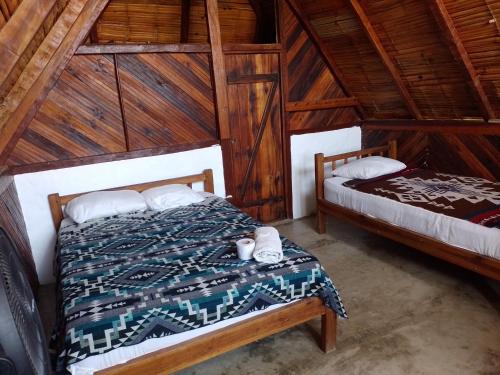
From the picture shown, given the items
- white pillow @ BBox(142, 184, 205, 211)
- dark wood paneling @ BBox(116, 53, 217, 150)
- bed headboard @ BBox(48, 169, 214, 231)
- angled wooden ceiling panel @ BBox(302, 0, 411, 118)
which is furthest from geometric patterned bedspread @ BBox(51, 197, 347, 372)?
angled wooden ceiling panel @ BBox(302, 0, 411, 118)

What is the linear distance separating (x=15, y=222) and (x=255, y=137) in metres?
2.38

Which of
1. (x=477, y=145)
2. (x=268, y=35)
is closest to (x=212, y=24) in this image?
(x=268, y=35)

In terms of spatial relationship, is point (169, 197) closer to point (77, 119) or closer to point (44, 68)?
point (77, 119)

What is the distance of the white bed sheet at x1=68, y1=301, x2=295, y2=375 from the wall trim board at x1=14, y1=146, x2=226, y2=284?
1.94m

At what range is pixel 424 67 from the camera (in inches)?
129

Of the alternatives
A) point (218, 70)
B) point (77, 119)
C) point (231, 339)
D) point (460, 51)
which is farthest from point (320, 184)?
point (77, 119)

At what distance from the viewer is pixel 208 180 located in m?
3.64

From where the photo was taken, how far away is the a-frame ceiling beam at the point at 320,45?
3.80 m

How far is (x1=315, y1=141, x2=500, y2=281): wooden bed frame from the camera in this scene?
2.33 meters

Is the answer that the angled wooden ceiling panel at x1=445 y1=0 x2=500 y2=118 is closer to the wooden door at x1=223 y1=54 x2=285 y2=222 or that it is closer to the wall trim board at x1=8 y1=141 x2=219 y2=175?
the wooden door at x1=223 y1=54 x2=285 y2=222

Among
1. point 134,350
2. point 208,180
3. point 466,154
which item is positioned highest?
point 466,154

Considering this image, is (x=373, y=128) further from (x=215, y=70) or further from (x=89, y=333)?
(x=89, y=333)

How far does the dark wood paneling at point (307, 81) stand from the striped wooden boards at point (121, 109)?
1014 mm

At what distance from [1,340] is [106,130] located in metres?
2.77
